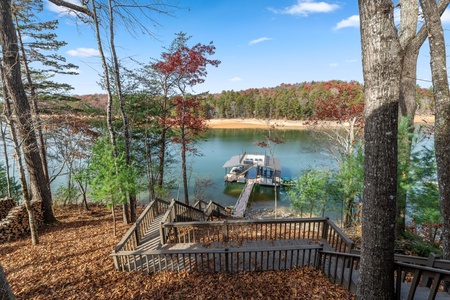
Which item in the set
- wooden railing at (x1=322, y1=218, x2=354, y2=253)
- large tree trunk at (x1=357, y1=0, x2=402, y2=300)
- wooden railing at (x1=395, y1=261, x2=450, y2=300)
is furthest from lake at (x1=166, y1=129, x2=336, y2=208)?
large tree trunk at (x1=357, y1=0, x2=402, y2=300)

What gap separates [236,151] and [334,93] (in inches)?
777

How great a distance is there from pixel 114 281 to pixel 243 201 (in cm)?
1430

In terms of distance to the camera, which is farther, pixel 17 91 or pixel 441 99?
pixel 17 91

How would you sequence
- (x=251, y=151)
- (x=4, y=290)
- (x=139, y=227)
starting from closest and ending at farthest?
(x=4, y=290) < (x=139, y=227) < (x=251, y=151)

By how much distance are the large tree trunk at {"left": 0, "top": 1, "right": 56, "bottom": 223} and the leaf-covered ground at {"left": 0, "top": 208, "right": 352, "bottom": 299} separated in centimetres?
238

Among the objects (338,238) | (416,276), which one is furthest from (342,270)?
(338,238)

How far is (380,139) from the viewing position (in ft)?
7.47

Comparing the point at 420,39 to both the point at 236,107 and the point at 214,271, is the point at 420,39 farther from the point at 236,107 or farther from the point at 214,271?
the point at 236,107

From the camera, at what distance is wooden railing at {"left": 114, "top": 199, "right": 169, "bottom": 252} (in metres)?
4.97

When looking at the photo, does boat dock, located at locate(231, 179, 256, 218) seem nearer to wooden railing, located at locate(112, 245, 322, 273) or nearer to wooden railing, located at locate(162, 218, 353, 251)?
wooden railing, located at locate(162, 218, 353, 251)

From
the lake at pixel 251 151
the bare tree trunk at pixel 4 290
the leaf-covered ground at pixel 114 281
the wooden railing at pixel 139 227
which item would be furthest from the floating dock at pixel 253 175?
the bare tree trunk at pixel 4 290

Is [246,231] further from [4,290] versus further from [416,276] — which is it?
[4,290]

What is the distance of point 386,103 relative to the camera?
221cm

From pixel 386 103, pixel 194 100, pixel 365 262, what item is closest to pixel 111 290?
pixel 365 262
